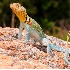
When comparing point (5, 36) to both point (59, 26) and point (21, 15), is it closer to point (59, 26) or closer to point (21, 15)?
point (21, 15)

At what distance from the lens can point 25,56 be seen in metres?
6.48

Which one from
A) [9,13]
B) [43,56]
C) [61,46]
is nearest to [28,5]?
[9,13]

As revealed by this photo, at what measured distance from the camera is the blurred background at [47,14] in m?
13.0

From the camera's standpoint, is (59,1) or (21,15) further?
(59,1)

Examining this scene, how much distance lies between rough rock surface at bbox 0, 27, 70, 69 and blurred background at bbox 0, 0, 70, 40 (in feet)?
17.2

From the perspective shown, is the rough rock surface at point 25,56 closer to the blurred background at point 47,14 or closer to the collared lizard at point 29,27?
the collared lizard at point 29,27

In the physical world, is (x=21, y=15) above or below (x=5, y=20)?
below

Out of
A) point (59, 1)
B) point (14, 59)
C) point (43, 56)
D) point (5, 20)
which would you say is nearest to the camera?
point (14, 59)

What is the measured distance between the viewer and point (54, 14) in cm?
1473

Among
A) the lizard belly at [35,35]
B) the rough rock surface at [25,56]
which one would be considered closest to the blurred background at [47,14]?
the lizard belly at [35,35]

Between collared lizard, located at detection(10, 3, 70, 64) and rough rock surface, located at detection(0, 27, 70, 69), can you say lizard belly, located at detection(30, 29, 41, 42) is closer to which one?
collared lizard, located at detection(10, 3, 70, 64)

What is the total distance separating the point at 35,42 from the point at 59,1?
287 inches

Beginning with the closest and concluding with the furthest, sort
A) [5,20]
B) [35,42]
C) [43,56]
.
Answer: [43,56] < [35,42] < [5,20]

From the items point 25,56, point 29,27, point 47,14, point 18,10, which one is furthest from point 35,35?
point 47,14
